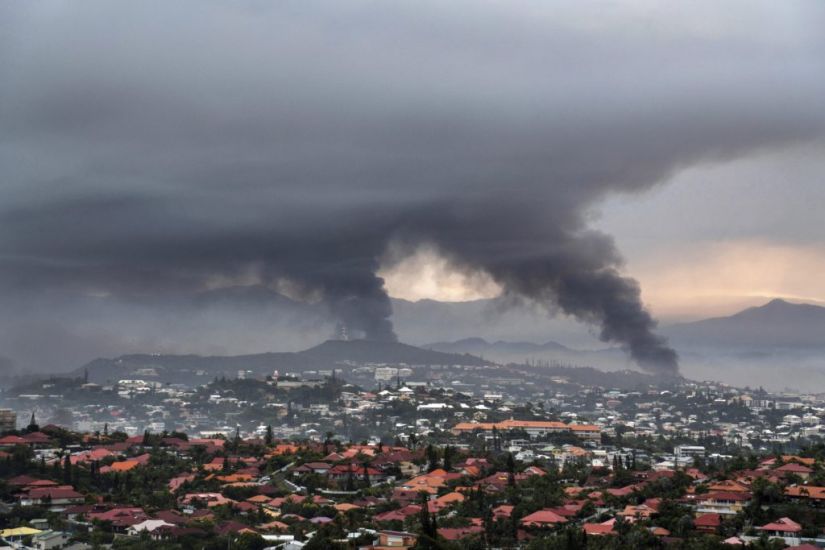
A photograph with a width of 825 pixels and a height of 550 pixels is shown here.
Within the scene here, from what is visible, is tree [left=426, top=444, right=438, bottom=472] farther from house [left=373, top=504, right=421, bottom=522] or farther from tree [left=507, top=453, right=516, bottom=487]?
house [left=373, top=504, right=421, bottom=522]

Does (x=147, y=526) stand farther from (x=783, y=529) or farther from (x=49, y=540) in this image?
(x=783, y=529)

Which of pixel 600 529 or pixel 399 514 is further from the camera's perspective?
pixel 399 514

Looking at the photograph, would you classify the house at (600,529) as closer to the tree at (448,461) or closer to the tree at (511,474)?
the tree at (511,474)

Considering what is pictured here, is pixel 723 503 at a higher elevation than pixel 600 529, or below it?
higher

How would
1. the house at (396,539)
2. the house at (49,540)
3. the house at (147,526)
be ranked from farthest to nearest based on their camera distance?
the house at (147,526)
the house at (49,540)
the house at (396,539)

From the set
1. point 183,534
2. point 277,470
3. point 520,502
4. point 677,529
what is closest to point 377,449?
point 277,470

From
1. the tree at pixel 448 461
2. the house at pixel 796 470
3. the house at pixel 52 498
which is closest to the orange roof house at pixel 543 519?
the house at pixel 796 470

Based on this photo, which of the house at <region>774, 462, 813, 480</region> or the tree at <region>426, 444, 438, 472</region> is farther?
the tree at <region>426, 444, 438, 472</region>

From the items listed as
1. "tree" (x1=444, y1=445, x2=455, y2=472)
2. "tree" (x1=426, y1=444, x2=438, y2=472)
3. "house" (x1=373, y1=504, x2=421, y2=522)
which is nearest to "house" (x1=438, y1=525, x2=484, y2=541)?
"house" (x1=373, y1=504, x2=421, y2=522)

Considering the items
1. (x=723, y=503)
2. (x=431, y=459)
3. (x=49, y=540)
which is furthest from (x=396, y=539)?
(x=431, y=459)

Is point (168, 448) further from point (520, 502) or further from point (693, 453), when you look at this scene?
point (693, 453)

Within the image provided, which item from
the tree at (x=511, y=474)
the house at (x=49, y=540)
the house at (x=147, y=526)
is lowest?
the house at (x=49, y=540)
